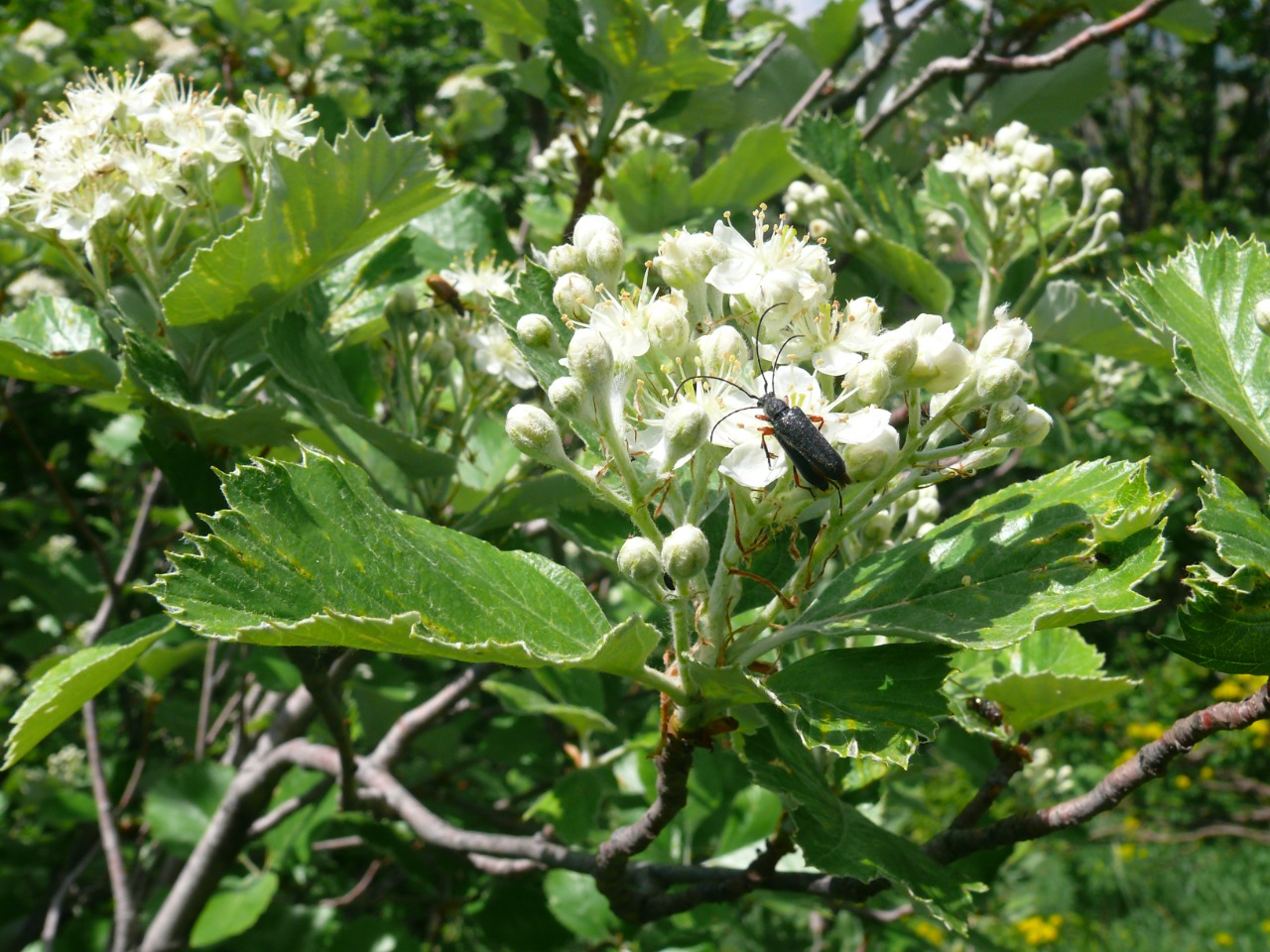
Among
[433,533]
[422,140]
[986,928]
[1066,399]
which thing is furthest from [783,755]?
[986,928]

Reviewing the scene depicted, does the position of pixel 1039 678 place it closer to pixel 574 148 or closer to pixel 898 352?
pixel 898 352

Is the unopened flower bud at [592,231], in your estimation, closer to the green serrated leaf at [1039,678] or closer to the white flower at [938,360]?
the white flower at [938,360]

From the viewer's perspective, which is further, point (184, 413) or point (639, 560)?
point (184, 413)

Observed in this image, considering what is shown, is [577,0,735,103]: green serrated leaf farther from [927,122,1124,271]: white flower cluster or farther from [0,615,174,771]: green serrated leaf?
[0,615,174,771]: green serrated leaf

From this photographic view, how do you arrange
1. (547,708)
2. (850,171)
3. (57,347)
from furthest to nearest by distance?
(850,171), (547,708), (57,347)

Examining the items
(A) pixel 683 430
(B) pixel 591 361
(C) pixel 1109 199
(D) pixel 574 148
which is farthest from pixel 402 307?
(C) pixel 1109 199

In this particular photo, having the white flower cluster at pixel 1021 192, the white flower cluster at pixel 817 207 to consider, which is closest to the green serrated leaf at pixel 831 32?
the white flower cluster at pixel 817 207
